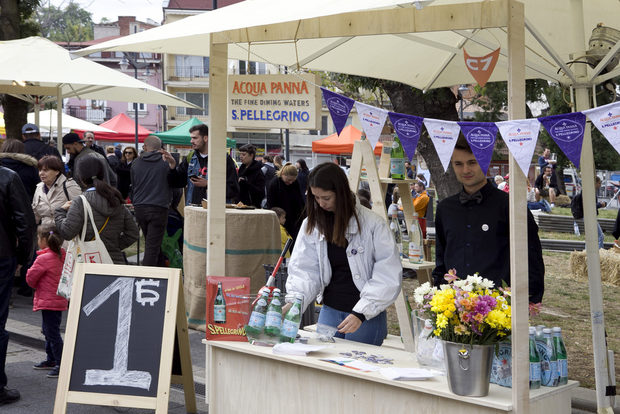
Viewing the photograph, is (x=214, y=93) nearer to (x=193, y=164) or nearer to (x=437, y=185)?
(x=193, y=164)

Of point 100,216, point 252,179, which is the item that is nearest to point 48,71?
point 100,216

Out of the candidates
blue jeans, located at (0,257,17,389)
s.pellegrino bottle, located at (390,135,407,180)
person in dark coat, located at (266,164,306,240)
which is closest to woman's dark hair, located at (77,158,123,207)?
blue jeans, located at (0,257,17,389)

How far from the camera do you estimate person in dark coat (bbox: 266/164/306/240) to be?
10741mm

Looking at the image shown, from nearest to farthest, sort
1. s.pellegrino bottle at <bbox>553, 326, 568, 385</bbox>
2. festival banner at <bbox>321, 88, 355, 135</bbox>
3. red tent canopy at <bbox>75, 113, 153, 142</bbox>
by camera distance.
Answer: s.pellegrino bottle at <bbox>553, 326, 568, 385</bbox> → festival banner at <bbox>321, 88, 355, 135</bbox> → red tent canopy at <bbox>75, 113, 153, 142</bbox>

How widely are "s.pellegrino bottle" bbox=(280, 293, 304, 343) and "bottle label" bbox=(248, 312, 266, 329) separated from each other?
131 mm

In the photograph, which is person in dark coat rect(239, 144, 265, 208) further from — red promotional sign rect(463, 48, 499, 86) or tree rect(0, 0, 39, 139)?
red promotional sign rect(463, 48, 499, 86)

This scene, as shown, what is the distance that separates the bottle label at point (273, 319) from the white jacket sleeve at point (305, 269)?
0.21m

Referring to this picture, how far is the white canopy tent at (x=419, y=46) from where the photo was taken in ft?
11.9

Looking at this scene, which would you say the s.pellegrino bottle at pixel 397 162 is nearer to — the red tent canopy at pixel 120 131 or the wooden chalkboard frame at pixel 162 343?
the wooden chalkboard frame at pixel 162 343

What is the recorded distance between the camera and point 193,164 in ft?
28.0

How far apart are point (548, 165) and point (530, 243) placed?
27.1m

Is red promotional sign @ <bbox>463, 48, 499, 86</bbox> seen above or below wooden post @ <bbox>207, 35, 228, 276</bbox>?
above

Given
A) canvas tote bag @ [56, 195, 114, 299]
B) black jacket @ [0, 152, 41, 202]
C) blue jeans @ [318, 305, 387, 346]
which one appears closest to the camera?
blue jeans @ [318, 305, 387, 346]

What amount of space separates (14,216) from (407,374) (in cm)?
369
